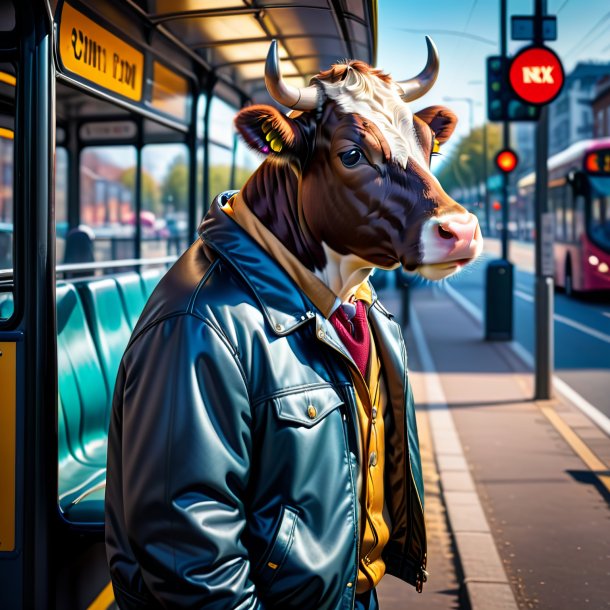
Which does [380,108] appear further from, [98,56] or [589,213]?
[589,213]

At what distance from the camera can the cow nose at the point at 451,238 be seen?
1.94m

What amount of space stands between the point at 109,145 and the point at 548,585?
16.6ft

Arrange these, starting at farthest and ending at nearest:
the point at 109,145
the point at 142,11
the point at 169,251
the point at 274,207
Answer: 1. the point at 169,251
2. the point at 109,145
3. the point at 142,11
4. the point at 274,207

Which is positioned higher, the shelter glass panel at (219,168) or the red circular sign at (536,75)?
the red circular sign at (536,75)

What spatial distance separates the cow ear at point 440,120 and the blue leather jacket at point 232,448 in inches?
22.8

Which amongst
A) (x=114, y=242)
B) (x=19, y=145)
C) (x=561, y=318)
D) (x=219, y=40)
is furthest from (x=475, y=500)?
(x=561, y=318)

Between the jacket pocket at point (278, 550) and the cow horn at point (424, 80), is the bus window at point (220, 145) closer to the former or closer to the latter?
the cow horn at point (424, 80)

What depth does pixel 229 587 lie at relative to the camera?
1772 millimetres

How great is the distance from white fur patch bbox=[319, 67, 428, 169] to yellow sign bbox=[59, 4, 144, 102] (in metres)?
2.10

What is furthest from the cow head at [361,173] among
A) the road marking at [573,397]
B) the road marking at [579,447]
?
the road marking at [573,397]

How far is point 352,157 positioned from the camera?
2.05 metres

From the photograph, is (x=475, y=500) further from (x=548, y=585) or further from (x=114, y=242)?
(x=114, y=242)

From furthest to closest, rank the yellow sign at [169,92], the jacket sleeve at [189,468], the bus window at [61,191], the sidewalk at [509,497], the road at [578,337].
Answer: the road at [578,337] → the bus window at [61,191] → the yellow sign at [169,92] → the sidewalk at [509,497] → the jacket sleeve at [189,468]

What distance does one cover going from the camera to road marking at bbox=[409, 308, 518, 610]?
14.8 feet
